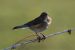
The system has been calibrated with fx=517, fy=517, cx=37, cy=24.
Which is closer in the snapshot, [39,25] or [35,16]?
[39,25]

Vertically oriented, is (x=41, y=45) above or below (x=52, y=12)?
below

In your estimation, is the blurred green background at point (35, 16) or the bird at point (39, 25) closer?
the bird at point (39, 25)

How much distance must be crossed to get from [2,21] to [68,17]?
6.01 ft

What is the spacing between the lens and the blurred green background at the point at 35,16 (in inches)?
435

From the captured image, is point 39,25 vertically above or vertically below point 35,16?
below

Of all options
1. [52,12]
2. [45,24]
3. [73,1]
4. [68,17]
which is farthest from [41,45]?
[73,1]

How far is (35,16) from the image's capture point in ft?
49.1

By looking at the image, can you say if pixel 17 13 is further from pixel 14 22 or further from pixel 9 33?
pixel 9 33

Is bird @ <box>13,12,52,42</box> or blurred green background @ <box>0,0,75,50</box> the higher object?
blurred green background @ <box>0,0,75,50</box>

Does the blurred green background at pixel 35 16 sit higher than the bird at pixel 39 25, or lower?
higher

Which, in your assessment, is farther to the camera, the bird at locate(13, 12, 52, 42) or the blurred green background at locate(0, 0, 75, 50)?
the blurred green background at locate(0, 0, 75, 50)

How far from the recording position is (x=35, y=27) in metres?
8.25

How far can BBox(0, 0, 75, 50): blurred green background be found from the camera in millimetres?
11039

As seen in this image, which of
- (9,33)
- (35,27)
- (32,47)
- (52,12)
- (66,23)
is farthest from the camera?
(52,12)
